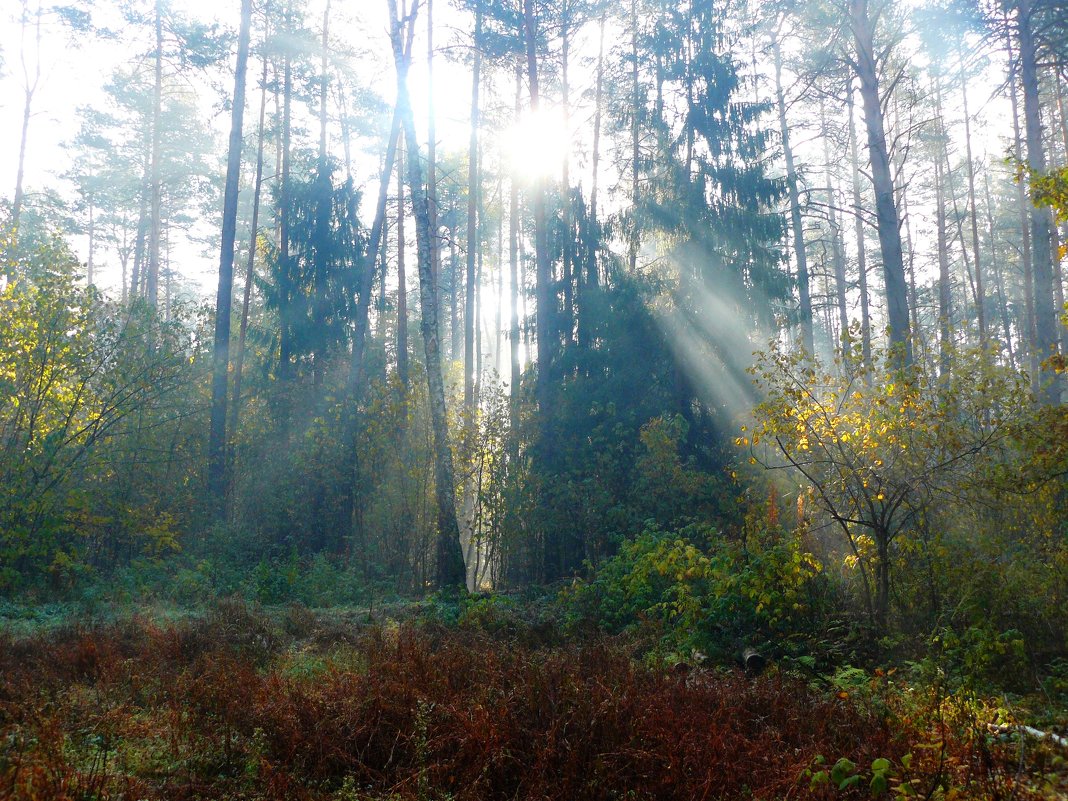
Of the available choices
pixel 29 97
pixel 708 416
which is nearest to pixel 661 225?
pixel 708 416

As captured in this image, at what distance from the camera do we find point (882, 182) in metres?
13.2

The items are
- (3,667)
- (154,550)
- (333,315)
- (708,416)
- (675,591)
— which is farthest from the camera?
(333,315)

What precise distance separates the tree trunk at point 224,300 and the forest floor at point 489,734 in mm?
10838

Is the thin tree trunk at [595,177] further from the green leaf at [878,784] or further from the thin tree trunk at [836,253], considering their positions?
the green leaf at [878,784]

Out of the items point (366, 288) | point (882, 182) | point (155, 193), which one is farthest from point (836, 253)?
point (155, 193)

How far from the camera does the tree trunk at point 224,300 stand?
1741cm

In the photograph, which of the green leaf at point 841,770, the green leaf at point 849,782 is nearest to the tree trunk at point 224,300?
the green leaf at point 841,770

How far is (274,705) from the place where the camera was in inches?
208

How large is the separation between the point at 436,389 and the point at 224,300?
26.2ft

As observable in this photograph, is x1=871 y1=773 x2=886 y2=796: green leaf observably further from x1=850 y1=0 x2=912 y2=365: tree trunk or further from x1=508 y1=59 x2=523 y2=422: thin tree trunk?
x1=508 y1=59 x2=523 y2=422: thin tree trunk

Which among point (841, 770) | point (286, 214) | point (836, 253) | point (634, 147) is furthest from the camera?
point (836, 253)

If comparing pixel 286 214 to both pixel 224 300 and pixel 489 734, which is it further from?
pixel 489 734

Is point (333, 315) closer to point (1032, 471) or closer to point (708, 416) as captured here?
point (708, 416)

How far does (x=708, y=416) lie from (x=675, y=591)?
27.1 feet
